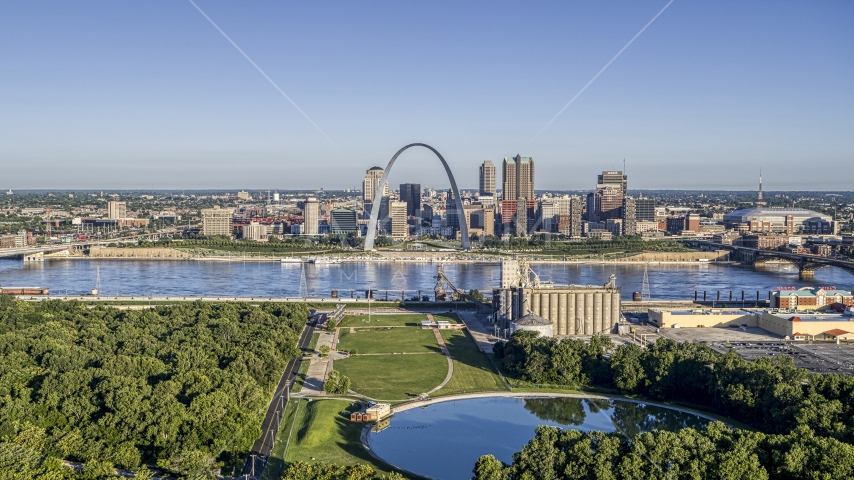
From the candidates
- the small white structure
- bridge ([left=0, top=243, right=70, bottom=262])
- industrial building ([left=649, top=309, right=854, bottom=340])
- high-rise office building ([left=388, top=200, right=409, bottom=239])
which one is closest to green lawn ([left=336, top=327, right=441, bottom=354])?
the small white structure

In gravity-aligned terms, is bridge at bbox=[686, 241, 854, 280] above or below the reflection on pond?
below

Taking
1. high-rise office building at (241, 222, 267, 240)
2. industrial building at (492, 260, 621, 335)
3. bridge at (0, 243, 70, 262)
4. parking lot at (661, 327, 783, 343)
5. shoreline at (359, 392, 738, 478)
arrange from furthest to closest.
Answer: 1. high-rise office building at (241, 222, 267, 240)
2. bridge at (0, 243, 70, 262)
3. industrial building at (492, 260, 621, 335)
4. parking lot at (661, 327, 783, 343)
5. shoreline at (359, 392, 738, 478)

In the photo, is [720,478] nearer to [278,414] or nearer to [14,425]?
[278,414]

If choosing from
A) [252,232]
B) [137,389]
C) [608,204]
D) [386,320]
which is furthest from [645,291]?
[608,204]

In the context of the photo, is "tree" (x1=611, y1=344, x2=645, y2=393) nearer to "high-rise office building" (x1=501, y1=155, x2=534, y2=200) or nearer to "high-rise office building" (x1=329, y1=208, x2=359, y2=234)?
"high-rise office building" (x1=329, y1=208, x2=359, y2=234)

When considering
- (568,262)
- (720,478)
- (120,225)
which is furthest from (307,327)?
(120,225)

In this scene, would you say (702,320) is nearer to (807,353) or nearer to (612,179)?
(807,353)
